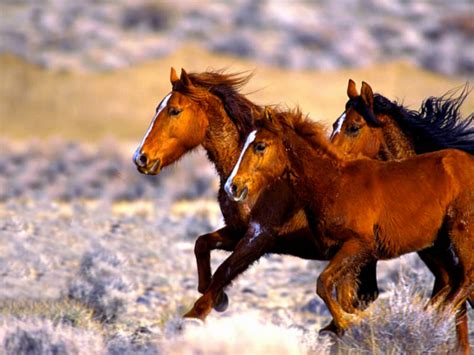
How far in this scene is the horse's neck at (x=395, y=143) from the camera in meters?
10.1

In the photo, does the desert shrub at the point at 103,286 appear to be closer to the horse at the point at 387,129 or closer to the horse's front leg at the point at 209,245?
the horse's front leg at the point at 209,245

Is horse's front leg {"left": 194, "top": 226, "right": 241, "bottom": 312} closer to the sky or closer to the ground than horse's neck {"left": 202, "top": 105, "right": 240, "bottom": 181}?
closer to the ground

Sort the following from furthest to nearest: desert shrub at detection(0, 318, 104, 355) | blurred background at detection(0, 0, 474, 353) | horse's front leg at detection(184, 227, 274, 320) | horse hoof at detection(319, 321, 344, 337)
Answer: blurred background at detection(0, 0, 474, 353)
horse's front leg at detection(184, 227, 274, 320)
horse hoof at detection(319, 321, 344, 337)
desert shrub at detection(0, 318, 104, 355)

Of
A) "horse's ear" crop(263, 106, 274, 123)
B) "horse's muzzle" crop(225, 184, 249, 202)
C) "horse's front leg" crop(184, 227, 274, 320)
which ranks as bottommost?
"horse's front leg" crop(184, 227, 274, 320)

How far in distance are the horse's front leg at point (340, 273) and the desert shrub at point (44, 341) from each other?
5.51 feet

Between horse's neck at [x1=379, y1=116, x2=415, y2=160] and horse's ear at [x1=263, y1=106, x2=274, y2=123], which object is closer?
horse's ear at [x1=263, y1=106, x2=274, y2=123]

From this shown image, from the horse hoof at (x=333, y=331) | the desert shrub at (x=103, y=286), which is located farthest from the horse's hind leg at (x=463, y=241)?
the desert shrub at (x=103, y=286)

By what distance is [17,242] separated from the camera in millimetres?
14164

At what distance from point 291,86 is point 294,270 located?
23897mm

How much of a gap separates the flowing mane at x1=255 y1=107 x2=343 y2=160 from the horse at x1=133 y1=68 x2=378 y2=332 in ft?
1.79

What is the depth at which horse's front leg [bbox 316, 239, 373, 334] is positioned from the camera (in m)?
8.27

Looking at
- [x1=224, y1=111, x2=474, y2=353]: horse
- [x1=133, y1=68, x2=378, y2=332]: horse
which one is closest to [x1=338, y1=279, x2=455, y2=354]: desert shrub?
[x1=224, y1=111, x2=474, y2=353]: horse

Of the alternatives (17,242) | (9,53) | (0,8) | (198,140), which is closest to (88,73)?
(9,53)

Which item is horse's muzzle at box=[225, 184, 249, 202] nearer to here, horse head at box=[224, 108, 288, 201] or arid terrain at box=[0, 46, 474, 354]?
horse head at box=[224, 108, 288, 201]
